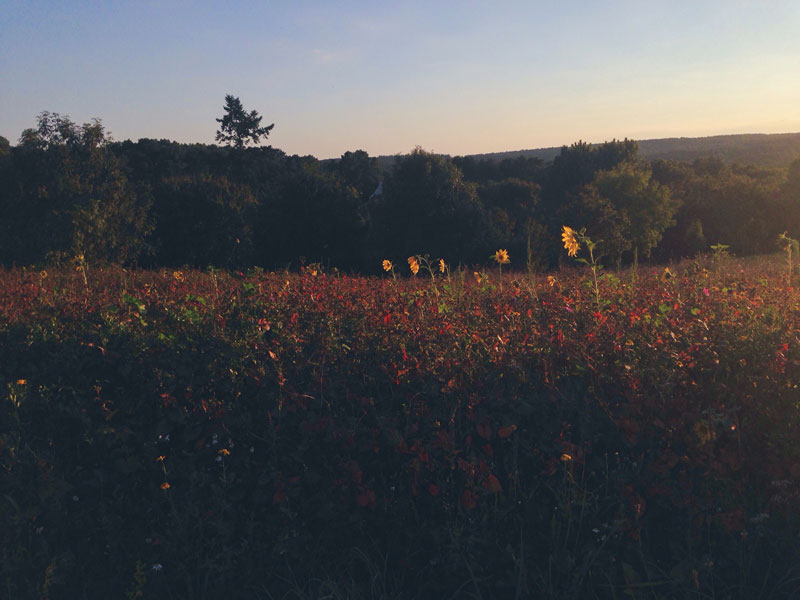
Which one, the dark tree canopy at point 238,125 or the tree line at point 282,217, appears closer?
the tree line at point 282,217

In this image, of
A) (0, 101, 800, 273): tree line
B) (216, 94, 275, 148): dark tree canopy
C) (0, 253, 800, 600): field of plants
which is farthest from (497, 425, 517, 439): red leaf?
(216, 94, 275, 148): dark tree canopy

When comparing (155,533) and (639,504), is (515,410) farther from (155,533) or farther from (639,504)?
(155,533)

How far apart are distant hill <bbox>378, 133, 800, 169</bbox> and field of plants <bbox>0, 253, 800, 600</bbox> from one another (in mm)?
69783

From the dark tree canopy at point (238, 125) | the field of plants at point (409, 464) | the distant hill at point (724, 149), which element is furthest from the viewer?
the distant hill at point (724, 149)

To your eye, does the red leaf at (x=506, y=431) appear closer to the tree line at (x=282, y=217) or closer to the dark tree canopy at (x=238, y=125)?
the tree line at (x=282, y=217)

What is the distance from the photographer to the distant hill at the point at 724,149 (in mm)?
81750

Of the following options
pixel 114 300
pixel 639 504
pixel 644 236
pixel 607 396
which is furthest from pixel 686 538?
pixel 644 236

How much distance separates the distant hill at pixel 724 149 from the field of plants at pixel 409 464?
69783mm

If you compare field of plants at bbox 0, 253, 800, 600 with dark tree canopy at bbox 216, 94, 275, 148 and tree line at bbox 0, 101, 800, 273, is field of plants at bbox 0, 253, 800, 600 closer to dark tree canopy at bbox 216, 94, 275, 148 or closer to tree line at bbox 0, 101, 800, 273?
tree line at bbox 0, 101, 800, 273

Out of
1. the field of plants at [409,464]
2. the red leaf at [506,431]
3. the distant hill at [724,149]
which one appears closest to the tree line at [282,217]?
the field of plants at [409,464]

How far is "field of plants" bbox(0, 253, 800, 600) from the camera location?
8.27 feet

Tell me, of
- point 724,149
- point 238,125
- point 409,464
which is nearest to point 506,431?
point 409,464

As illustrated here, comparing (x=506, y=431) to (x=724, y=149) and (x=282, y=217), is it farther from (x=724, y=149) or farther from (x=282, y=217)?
(x=724, y=149)

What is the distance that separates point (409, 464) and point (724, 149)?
4558 inches
